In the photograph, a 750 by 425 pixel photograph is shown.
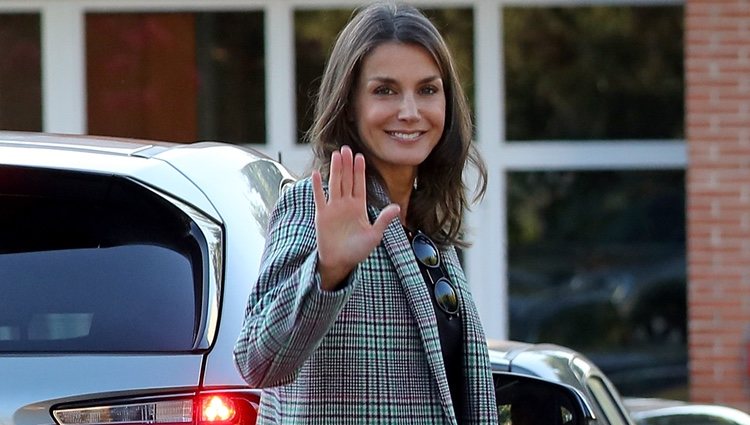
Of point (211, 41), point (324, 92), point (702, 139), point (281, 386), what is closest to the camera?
point (281, 386)

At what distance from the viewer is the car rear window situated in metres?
2.83

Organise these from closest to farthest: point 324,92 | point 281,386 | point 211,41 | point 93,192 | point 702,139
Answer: point 281,386
point 324,92
point 93,192
point 702,139
point 211,41

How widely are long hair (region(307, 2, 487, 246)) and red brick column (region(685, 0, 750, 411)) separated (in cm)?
578

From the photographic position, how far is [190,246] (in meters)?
2.90

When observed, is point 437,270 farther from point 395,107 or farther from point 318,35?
point 318,35

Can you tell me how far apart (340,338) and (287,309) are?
0.15m

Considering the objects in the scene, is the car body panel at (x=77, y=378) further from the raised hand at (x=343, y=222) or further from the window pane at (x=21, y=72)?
the window pane at (x=21, y=72)

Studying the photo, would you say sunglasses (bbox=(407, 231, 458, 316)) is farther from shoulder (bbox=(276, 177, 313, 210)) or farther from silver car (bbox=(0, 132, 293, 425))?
silver car (bbox=(0, 132, 293, 425))

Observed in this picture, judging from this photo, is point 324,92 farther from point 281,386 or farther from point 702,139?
point 702,139

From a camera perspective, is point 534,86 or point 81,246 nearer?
point 81,246

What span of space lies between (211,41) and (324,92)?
21.1 feet

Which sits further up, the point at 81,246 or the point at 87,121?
the point at 87,121

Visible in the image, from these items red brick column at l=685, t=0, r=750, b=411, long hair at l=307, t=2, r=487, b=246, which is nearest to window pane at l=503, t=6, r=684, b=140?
red brick column at l=685, t=0, r=750, b=411

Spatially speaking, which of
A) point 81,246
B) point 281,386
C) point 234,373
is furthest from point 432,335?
point 81,246
